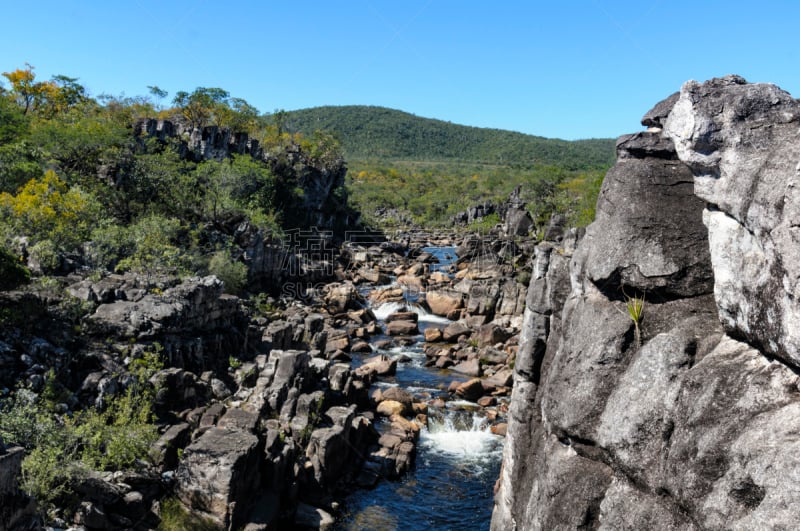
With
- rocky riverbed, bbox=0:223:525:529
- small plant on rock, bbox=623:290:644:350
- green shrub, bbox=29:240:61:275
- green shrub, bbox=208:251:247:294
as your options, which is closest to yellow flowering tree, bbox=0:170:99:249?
green shrub, bbox=29:240:61:275

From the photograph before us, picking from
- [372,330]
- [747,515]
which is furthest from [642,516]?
[372,330]

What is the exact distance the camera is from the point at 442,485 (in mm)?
21109

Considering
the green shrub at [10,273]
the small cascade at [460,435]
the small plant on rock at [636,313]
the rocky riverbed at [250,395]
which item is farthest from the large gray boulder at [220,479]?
the small plant on rock at [636,313]

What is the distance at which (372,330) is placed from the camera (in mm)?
41031

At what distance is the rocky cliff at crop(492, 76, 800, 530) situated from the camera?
7738mm

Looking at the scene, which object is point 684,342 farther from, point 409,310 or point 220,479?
point 409,310

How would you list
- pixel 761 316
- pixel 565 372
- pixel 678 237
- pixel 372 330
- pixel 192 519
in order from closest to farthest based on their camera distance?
pixel 761 316 < pixel 678 237 < pixel 565 372 < pixel 192 519 < pixel 372 330

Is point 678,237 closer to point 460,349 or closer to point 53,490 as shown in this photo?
point 53,490

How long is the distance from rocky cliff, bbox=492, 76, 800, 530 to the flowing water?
5.83m

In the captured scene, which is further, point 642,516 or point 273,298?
point 273,298

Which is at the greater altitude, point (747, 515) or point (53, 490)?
point (747, 515)

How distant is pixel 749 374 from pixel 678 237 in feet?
11.7

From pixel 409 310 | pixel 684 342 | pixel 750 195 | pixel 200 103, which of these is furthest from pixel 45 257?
pixel 200 103

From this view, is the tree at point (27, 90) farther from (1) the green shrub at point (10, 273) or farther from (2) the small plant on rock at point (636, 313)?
(2) the small plant on rock at point (636, 313)
